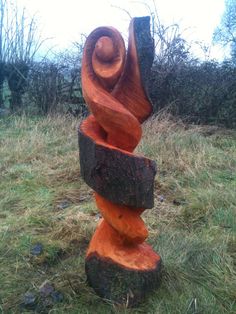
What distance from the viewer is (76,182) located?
16.8 ft

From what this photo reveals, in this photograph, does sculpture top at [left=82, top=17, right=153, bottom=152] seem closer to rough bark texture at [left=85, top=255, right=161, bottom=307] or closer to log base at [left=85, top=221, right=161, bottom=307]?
log base at [left=85, top=221, right=161, bottom=307]

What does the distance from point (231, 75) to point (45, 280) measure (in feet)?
20.9

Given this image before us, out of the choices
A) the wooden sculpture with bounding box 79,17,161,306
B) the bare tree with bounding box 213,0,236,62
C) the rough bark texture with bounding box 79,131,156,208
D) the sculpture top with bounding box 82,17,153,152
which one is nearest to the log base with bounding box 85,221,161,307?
the wooden sculpture with bounding box 79,17,161,306

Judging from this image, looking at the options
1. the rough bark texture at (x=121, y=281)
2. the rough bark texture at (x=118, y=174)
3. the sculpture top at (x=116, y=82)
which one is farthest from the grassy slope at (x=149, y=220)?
the sculpture top at (x=116, y=82)

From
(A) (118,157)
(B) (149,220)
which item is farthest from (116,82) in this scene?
(B) (149,220)

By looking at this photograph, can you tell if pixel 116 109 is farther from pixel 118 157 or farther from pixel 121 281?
pixel 121 281

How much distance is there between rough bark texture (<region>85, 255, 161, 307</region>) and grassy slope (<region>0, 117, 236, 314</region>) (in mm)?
65

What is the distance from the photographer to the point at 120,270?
2.49 metres

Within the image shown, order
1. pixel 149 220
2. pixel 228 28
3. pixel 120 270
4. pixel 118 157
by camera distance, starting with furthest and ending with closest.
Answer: pixel 228 28
pixel 149 220
pixel 120 270
pixel 118 157

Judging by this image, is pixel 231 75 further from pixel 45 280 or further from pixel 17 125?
pixel 45 280

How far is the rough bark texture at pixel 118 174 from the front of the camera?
2326mm

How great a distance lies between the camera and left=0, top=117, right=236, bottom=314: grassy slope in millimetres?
2598

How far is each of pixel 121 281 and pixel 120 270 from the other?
0.23ft

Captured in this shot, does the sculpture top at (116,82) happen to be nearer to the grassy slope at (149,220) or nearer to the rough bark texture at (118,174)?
the rough bark texture at (118,174)
